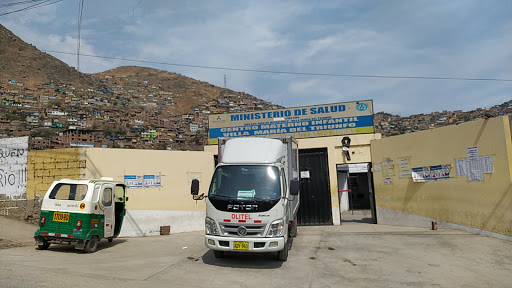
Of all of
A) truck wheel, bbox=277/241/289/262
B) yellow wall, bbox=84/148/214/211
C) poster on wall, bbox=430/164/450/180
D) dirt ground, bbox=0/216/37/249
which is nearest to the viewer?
truck wheel, bbox=277/241/289/262

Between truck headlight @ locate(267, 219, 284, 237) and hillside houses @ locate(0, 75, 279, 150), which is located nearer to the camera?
truck headlight @ locate(267, 219, 284, 237)

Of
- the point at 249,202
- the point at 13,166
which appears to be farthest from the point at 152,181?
the point at 249,202

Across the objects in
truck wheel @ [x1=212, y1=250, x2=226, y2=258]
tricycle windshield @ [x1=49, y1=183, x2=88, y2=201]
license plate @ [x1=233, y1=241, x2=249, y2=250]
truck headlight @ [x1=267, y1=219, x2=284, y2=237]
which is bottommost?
truck wheel @ [x1=212, y1=250, x2=226, y2=258]

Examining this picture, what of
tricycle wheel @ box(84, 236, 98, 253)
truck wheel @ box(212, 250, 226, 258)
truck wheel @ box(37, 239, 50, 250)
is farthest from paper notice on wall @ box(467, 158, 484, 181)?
truck wheel @ box(37, 239, 50, 250)

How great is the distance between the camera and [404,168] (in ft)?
42.2

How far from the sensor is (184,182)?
1378 cm

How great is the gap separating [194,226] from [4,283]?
28.8ft

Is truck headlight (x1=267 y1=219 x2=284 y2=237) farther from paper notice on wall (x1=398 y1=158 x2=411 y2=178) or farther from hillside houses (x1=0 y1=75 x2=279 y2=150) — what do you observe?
hillside houses (x1=0 y1=75 x2=279 y2=150)

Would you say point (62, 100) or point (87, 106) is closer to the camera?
point (62, 100)

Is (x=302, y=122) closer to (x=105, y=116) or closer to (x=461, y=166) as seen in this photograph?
(x=461, y=166)

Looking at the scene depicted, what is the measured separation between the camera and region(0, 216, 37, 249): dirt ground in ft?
31.5

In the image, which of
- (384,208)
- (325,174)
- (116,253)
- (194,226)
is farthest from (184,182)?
(384,208)

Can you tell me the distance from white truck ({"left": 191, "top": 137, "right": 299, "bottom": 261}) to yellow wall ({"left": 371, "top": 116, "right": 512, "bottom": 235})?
6.17 meters

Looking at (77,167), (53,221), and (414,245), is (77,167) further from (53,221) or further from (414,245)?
(414,245)
